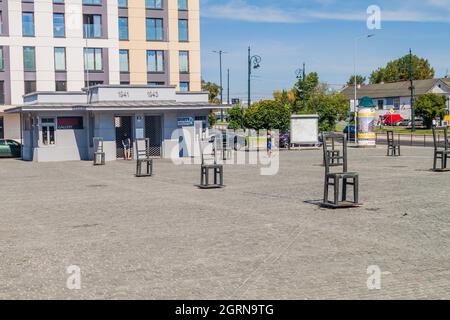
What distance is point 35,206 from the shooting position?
53.9 ft

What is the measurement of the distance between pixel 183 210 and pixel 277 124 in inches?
1522

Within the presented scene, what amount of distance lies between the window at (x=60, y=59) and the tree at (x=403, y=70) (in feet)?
307

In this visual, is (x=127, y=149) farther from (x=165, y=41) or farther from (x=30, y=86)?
(x=165, y=41)

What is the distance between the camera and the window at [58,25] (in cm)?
5575

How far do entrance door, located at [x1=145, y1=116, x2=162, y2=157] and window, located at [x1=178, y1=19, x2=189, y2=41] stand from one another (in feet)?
78.0

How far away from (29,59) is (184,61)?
14.7 m

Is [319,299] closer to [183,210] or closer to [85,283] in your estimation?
[85,283]

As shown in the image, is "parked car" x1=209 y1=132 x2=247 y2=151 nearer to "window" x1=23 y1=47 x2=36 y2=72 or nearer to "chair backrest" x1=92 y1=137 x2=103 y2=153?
"chair backrest" x1=92 y1=137 x2=103 y2=153

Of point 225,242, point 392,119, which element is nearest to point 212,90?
point 392,119

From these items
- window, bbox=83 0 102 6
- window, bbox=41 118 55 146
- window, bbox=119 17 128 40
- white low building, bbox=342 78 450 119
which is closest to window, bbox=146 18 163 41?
window, bbox=119 17 128 40

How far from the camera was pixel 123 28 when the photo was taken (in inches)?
2323

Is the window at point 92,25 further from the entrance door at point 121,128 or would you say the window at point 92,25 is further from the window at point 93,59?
the entrance door at point 121,128

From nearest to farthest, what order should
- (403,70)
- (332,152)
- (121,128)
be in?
(332,152) → (121,128) → (403,70)

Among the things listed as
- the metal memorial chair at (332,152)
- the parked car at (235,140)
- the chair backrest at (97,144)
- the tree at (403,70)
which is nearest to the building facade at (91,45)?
the parked car at (235,140)
